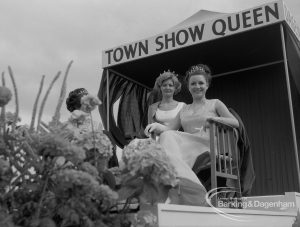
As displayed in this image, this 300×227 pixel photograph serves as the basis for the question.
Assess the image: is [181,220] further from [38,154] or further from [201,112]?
[201,112]

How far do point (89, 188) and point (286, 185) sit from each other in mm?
4012

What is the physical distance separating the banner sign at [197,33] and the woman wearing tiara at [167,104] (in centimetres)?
88

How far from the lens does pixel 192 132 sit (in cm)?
305

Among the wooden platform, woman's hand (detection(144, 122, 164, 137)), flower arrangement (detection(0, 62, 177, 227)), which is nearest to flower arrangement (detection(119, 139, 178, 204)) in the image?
flower arrangement (detection(0, 62, 177, 227))

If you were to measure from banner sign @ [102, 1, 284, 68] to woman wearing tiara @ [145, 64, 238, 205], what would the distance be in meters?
0.85

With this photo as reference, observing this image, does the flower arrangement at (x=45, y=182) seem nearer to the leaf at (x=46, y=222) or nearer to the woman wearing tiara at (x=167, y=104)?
the leaf at (x=46, y=222)

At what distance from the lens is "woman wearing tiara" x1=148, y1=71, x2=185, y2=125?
129 inches

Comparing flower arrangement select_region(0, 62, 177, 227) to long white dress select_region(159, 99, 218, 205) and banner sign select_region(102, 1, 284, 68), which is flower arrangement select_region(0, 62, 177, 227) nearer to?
long white dress select_region(159, 99, 218, 205)

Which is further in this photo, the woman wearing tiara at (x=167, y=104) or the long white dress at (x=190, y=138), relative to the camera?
the woman wearing tiara at (x=167, y=104)

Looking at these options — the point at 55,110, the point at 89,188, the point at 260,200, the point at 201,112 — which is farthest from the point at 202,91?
the point at 89,188

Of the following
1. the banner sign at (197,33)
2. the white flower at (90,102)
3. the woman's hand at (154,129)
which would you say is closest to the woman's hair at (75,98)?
the woman's hand at (154,129)

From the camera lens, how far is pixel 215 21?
13.1 feet

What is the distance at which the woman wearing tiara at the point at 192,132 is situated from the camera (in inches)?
87.7

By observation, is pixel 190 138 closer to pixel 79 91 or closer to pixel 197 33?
pixel 79 91
